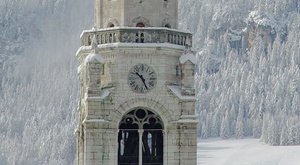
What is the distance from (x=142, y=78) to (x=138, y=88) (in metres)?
0.47

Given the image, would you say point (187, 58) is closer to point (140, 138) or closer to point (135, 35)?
point (135, 35)

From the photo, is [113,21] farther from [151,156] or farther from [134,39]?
[151,156]

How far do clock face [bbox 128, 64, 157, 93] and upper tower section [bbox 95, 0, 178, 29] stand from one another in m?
1.84

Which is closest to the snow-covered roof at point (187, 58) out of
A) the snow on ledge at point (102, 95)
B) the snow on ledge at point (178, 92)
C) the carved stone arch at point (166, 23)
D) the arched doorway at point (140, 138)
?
the snow on ledge at point (178, 92)

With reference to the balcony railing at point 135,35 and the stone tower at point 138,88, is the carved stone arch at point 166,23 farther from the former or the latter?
the balcony railing at point 135,35

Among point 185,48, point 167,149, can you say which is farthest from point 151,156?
point 185,48

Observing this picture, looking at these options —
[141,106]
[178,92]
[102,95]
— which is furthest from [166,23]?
[102,95]

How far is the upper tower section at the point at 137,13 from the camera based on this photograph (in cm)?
5928

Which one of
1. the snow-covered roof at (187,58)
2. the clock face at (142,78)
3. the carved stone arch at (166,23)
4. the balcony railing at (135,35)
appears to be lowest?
the clock face at (142,78)

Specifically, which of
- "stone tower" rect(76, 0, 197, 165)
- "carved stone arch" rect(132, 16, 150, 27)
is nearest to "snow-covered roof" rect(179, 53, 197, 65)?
"stone tower" rect(76, 0, 197, 165)

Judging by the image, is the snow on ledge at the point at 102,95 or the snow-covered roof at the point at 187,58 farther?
the snow-covered roof at the point at 187,58

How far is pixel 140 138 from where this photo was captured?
5953cm

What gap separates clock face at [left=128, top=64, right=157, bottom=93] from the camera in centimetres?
5981

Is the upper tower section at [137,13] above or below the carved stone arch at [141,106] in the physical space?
above
